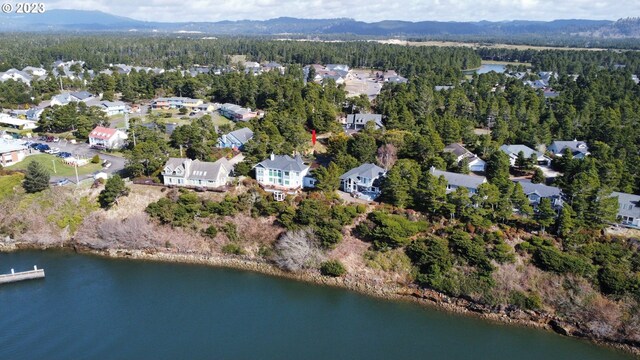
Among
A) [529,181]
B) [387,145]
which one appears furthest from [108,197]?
[529,181]

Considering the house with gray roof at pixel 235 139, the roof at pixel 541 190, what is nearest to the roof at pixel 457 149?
the roof at pixel 541 190

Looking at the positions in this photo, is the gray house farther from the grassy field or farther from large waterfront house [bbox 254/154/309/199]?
the grassy field

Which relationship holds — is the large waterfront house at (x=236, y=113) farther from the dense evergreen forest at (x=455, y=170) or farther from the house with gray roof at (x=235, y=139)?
the house with gray roof at (x=235, y=139)

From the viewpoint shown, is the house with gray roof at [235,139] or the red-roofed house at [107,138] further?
the red-roofed house at [107,138]

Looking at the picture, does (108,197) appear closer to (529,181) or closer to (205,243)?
(205,243)

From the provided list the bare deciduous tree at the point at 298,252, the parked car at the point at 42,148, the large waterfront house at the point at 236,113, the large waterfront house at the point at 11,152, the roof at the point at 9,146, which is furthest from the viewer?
the large waterfront house at the point at 236,113

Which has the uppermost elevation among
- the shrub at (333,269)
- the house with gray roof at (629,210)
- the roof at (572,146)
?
the roof at (572,146)

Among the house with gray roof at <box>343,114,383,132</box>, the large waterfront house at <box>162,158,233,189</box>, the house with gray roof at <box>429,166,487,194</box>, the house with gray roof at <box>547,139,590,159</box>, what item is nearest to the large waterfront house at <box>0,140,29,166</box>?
the large waterfront house at <box>162,158,233,189</box>

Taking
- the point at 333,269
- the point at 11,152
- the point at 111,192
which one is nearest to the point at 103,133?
the point at 11,152
